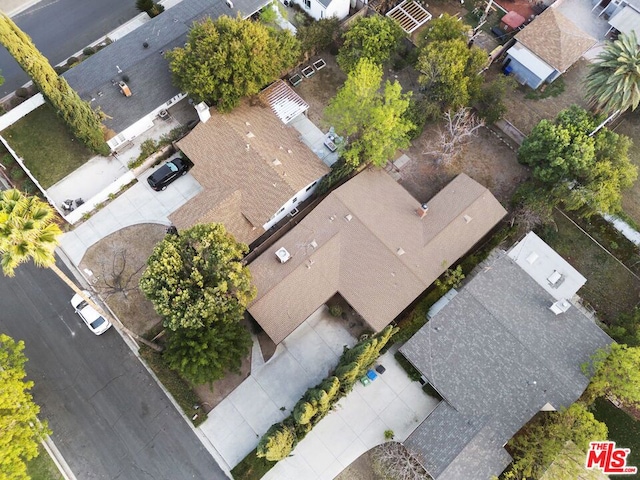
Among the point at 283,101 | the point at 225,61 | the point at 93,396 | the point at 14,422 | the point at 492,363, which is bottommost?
the point at 492,363

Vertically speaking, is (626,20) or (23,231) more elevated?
(23,231)

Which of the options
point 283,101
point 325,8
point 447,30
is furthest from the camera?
point 325,8

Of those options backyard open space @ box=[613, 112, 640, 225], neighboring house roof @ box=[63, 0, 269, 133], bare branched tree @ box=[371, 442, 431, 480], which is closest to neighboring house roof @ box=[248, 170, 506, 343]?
bare branched tree @ box=[371, 442, 431, 480]

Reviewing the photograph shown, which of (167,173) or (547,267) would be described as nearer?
(547,267)

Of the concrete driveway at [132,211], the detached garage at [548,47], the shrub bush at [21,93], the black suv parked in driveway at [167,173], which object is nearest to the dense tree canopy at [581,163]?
the detached garage at [548,47]

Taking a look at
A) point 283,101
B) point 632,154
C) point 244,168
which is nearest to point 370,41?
point 283,101

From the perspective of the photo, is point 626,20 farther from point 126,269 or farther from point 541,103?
point 126,269

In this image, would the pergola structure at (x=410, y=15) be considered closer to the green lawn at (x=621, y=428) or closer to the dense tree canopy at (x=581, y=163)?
the dense tree canopy at (x=581, y=163)

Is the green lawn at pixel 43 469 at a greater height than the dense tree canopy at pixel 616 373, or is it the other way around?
the green lawn at pixel 43 469

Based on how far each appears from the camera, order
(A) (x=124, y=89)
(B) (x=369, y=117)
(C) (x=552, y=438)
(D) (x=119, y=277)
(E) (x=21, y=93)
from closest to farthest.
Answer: (C) (x=552, y=438) → (D) (x=119, y=277) → (B) (x=369, y=117) → (A) (x=124, y=89) → (E) (x=21, y=93)
